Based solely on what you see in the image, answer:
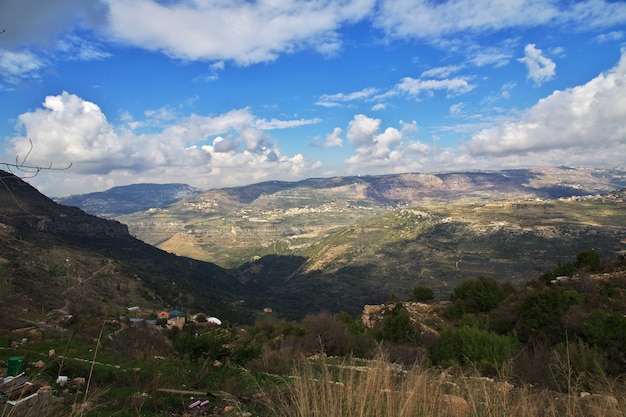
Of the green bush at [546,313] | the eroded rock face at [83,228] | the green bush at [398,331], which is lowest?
the green bush at [398,331]

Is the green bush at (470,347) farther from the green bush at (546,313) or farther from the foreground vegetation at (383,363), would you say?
the green bush at (546,313)

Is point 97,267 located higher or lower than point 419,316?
higher

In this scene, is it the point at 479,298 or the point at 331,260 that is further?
the point at 331,260

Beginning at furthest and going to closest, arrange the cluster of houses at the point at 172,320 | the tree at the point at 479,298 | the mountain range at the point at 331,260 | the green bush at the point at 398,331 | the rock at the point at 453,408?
the mountain range at the point at 331,260
the cluster of houses at the point at 172,320
the tree at the point at 479,298
the green bush at the point at 398,331
the rock at the point at 453,408

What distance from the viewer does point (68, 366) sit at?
31.5 feet

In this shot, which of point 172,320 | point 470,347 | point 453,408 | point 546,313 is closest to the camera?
point 453,408

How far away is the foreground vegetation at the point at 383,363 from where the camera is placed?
301cm

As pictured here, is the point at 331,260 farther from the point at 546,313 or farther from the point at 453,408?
the point at 453,408

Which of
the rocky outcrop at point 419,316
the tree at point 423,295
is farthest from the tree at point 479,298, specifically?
the tree at point 423,295

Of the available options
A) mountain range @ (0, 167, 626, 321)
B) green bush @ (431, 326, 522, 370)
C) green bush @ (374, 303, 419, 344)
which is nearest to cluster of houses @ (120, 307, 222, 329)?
mountain range @ (0, 167, 626, 321)

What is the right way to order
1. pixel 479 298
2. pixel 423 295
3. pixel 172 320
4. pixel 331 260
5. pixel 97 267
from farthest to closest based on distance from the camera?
pixel 331 260, pixel 97 267, pixel 423 295, pixel 172 320, pixel 479 298

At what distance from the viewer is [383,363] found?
3.29 meters

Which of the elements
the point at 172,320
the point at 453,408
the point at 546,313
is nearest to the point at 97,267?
the point at 172,320

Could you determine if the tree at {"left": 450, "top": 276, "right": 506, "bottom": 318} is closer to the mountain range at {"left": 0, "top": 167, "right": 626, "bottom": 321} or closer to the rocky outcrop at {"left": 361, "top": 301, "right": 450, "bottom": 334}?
the rocky outcrop at {"left": 361, "top": 301, "right": 450, "bottom": 334}
